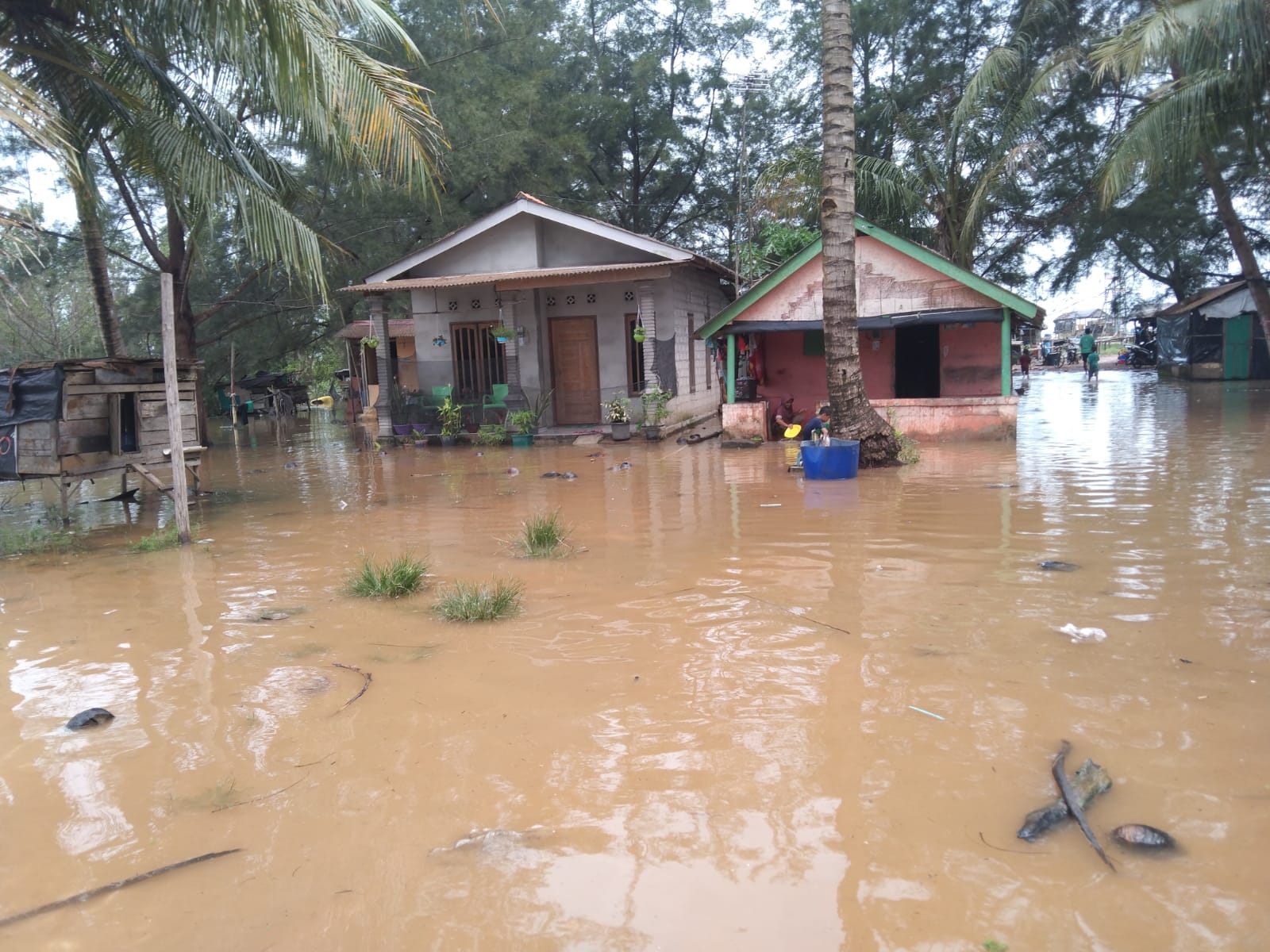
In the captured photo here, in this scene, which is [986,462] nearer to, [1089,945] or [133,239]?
[1089,945]

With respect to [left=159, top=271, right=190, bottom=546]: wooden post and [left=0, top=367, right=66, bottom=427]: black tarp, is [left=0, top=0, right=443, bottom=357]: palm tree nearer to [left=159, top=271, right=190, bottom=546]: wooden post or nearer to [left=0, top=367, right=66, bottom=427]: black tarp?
[left=159, top=271, right=190, bottom=546]: wooden post

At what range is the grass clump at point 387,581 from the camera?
21.7 feet

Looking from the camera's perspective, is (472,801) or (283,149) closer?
(472,801)

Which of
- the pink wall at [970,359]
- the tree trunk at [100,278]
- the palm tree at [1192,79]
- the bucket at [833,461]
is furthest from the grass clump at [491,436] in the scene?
the palm tree at [1192,79]

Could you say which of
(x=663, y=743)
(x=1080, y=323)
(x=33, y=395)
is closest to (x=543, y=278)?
(x=33, y=395)

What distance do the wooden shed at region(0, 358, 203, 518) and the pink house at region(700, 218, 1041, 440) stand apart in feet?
29.8

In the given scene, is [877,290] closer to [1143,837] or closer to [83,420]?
[83,420]

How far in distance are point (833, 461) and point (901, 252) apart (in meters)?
5.78

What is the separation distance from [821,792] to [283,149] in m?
22.1

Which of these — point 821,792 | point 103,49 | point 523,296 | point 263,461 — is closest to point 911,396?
point 523,296

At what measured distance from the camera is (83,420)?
10.1 meters

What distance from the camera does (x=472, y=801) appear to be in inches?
147

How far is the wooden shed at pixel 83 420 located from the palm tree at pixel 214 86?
181 centimetres

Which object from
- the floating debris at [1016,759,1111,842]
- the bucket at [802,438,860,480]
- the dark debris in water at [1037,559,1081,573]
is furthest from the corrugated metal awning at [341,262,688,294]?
the floating debris at [1016,759,1111,842]
